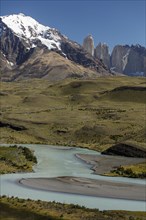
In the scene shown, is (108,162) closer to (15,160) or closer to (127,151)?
(127,151)

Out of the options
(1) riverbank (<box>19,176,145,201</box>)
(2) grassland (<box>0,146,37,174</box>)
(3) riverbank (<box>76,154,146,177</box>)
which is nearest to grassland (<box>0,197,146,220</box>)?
(1) riverbank (<box>19,176,145,201</box>)

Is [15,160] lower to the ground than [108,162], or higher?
higher

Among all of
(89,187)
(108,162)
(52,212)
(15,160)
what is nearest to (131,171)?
(108,162)

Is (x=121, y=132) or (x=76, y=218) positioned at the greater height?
(x=121, y=132)

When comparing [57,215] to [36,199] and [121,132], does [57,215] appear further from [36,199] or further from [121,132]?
[121,132]

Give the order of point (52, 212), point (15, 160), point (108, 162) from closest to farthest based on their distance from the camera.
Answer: point (52, 212) < point (15, 160) < point (108, 162)

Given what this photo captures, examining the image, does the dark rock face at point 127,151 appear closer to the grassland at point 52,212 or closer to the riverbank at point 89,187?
the riverbank at point 89,187

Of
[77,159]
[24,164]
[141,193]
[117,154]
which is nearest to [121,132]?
[117,154]

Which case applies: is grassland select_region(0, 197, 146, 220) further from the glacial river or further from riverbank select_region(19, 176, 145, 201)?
riverbank select_region(19, 176, 145, 201)
